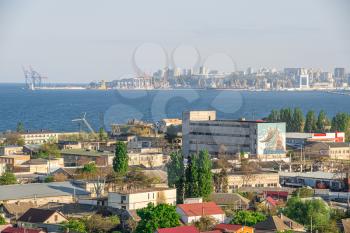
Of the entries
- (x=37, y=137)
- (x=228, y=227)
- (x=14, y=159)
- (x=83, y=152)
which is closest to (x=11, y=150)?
(x=83, y=152)

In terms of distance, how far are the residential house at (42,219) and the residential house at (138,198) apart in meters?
0.94

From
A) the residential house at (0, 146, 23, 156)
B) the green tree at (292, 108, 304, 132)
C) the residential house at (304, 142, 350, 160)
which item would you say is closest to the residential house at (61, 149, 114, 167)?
the residential house at (0, 146, 23, 156)

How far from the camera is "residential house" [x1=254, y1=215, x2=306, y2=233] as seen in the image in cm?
1084

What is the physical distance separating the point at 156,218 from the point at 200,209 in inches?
50.8

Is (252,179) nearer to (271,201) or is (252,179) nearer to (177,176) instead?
(177,176)

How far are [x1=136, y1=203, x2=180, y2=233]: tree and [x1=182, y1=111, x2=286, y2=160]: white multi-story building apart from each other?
1049 cm

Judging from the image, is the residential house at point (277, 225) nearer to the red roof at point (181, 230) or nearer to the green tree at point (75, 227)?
the red roof at point (181, 230)

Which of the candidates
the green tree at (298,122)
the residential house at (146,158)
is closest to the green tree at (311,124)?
the green tree at (298,122)

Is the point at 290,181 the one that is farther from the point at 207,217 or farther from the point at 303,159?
the point at 207,217

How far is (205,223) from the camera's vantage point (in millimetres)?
11227

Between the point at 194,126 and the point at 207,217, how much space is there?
479 inches

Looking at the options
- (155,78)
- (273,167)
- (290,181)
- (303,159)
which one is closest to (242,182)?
(290,181)

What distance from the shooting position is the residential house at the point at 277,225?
1084cm

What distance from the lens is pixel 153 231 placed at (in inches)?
412
